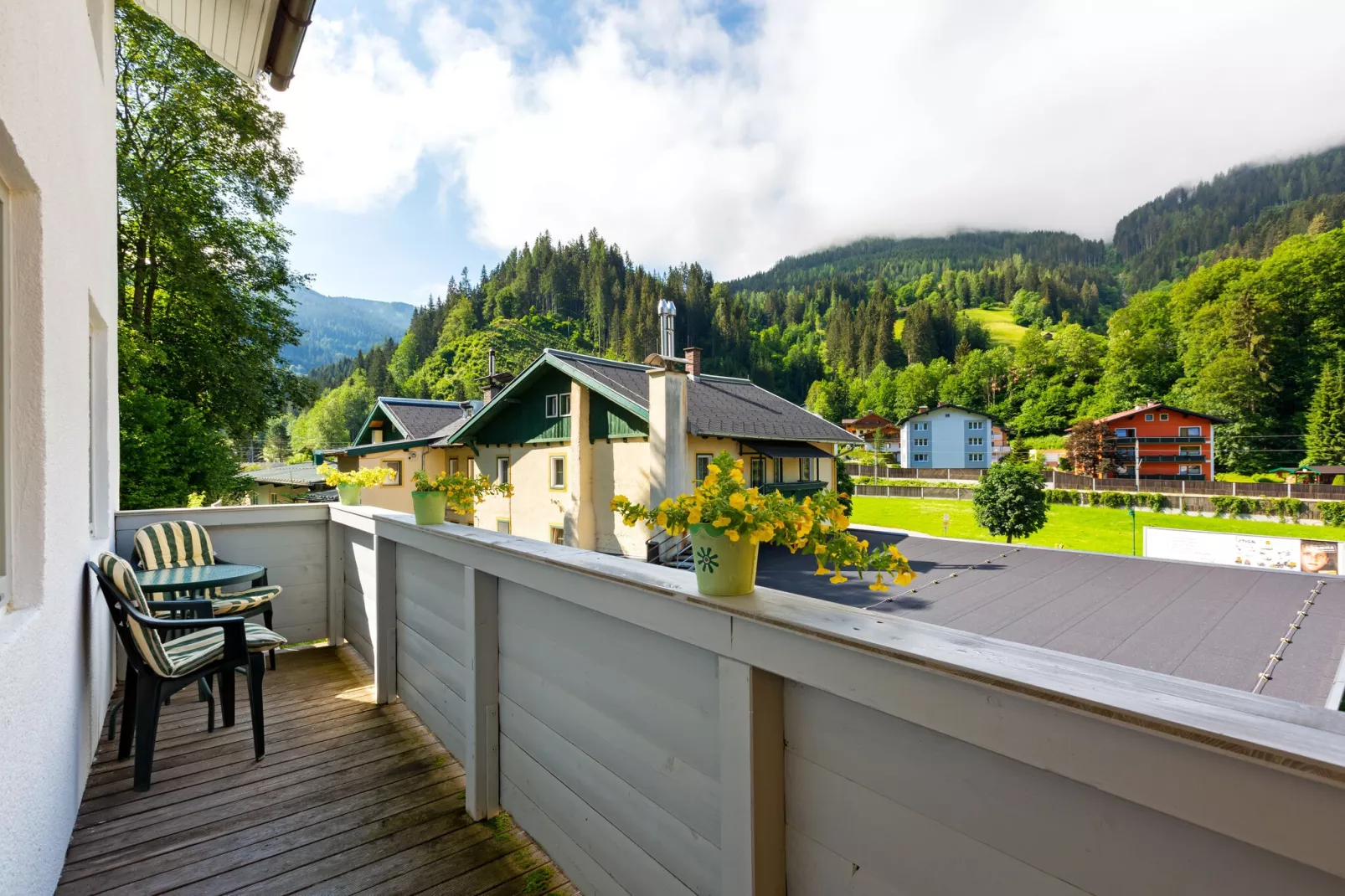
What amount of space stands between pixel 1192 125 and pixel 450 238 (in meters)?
45.5

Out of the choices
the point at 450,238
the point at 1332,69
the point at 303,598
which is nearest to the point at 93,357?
the point at 303,598

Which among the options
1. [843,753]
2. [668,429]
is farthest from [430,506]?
[668,429]

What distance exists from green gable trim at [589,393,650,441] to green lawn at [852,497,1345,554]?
42.2 feet

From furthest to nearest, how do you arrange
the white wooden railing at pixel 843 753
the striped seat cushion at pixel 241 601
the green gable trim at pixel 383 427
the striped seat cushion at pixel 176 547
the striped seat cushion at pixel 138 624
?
1. the green gable trim at pixel 383 427
2. the striped seat cushion at pixel 176 547
3. the striped seat cushion at pixel 241 601
4. the striped seat cushion at pixel 138 624
5. the white wooden railing at pixel 843 753

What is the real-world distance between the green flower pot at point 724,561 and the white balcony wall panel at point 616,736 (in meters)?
0.14

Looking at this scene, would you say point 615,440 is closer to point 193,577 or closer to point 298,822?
point 193,577

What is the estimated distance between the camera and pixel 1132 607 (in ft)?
21.6

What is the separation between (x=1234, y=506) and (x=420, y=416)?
30095 mm

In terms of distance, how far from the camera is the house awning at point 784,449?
11.9m

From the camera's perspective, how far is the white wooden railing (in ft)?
1.65

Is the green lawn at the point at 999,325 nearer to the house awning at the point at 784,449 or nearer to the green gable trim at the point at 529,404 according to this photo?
the house awning at the point at 784,449

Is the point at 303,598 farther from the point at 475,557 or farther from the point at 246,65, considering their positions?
the point at 246,65

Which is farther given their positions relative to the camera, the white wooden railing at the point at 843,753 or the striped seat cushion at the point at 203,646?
the striped seat cushion at the point at 203,646

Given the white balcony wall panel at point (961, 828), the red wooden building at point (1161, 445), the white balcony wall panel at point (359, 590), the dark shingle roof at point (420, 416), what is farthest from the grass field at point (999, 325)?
the white balcony wall panel at point (961, 828)
